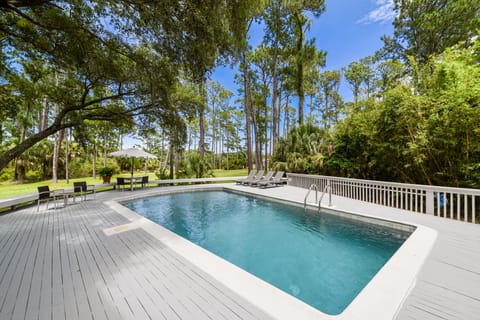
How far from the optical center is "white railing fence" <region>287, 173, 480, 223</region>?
4.58 metres

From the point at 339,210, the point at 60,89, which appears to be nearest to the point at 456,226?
the point at 339,210

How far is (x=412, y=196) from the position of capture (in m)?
5.37

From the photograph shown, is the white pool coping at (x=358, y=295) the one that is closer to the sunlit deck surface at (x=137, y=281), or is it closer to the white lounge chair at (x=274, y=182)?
the sunlit deck surface at (x=137, y=281)

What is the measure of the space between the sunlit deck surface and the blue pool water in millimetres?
1007

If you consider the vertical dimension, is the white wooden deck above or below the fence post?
below

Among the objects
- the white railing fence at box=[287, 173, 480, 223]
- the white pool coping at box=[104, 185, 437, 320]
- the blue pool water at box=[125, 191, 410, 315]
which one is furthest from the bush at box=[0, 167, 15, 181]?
the white railing fence at box=[287, 173, 480, 223]

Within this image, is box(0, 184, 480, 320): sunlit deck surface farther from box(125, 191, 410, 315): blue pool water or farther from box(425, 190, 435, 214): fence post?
box(125, 191, 410, 315): blue pool water

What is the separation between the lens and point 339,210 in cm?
559

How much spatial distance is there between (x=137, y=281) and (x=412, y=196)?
23.5 feet

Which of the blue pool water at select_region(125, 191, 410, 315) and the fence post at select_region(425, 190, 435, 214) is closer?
the blue pool water at select_region(125, 191, 410, 315)

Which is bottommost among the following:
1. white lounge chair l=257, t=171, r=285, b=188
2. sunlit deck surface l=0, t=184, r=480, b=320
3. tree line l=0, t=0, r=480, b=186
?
sunlit deck surface l=0, t=184, r=480, b=320

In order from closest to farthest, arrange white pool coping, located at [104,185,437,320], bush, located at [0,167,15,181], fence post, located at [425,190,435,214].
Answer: white pool coping, located at [104,185,437,320]
fence post, located at [425,190,435,214]
bush, located at [0,167,15,181]

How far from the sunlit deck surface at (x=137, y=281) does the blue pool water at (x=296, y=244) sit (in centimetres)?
101

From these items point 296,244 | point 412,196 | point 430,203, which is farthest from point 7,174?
point 430,203
